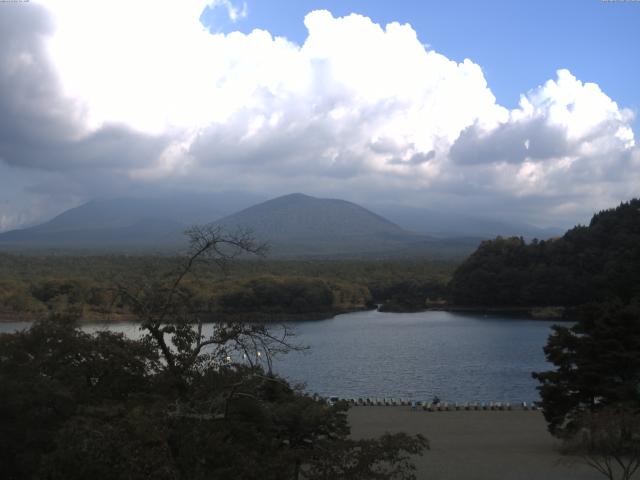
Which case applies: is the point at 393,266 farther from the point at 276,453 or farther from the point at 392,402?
the point at 276,453

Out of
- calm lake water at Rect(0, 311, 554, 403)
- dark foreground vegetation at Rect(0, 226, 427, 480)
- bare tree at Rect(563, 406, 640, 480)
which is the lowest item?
calm lake water at Rect(0, 311, 554, 403)

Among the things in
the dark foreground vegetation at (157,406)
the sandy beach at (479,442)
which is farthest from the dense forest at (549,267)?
the dark foreground vegetation at (157,406)

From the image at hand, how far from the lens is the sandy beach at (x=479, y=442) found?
1030 centimetres

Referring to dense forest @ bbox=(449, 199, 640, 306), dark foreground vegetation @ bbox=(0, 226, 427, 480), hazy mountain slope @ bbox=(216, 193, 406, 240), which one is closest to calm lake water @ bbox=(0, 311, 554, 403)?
dense forest @ bbox=(449, 199, 640, 306)

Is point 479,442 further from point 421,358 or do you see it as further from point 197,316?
point 421,358

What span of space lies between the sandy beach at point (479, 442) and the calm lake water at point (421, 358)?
2884 millimetres

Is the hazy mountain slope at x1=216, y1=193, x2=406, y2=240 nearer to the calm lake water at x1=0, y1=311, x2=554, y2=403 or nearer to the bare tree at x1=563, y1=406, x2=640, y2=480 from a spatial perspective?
the calm lake water at x1=0, y1=311, x2=554, y2=403

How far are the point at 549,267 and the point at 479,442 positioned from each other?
3548 centimetres

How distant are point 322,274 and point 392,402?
45333mm

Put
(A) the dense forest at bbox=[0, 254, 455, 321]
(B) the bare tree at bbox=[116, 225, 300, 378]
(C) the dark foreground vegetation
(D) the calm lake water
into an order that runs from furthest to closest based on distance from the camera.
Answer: (A) the dense forest at bbox=[0, 254, 455, 321] → (D) the calm lake water → (B) the bare tree at bbox=[116, 225, 300, 378] → (C) the dark foreground vegetation

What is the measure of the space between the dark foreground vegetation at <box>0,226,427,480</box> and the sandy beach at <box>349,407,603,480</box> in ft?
12.5

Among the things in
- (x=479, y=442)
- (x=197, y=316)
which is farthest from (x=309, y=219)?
(x=197, y=316)

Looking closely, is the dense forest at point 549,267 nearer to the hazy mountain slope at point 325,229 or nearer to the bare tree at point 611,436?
the bare tree at point 611,436

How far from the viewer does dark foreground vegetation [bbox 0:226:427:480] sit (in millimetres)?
5062
